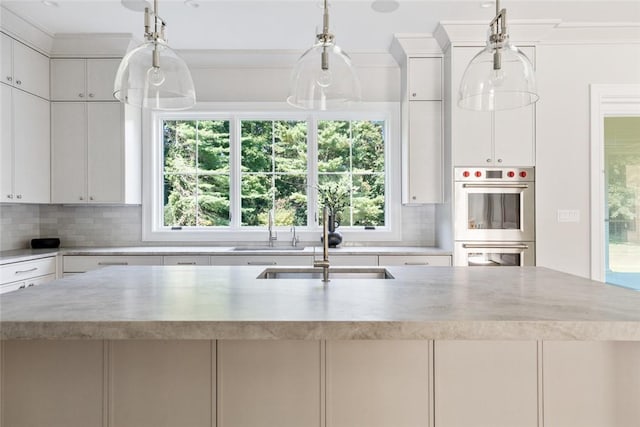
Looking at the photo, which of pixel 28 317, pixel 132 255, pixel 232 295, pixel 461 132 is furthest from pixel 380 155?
pixel 28 317

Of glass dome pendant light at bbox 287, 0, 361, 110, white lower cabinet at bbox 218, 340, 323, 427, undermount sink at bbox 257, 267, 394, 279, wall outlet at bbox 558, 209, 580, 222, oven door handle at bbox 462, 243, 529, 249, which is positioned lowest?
white lower cabinet at bbox 218, 340, 323, 427

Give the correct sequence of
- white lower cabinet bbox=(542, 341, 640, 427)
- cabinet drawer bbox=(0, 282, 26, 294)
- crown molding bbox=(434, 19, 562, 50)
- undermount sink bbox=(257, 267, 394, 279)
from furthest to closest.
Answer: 1. crown molding bbox=(434, 19, 562, 50)
2. cabinet drawer bbox=(0, 282, 26, 294)
3. undermount sink bbox=(257, 267, 394, 279)
4. white lower cabinet bbox=(542, 341, 640, 427)

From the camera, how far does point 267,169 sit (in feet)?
13.8

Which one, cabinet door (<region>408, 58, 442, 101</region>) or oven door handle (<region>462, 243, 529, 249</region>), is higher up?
cabinet door (<region>408, 58, 442, 101</region>)

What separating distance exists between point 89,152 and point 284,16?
2173mm

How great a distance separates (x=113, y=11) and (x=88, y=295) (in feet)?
8.56

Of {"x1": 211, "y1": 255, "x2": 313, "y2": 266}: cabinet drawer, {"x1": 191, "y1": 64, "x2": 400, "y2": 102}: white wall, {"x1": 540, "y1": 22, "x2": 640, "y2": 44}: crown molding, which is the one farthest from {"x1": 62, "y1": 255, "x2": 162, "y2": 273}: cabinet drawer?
{"x1": 540, "y1": 22, "x2": 640, "y2": 44}: crown molding

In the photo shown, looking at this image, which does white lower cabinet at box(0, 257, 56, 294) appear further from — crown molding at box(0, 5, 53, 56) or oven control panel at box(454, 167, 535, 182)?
oven control panel at box(454, 167, 535, 182)

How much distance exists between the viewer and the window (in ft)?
13.7

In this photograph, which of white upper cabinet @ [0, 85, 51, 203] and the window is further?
the window

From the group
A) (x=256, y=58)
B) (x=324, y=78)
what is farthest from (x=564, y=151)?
(x=256, y=58)

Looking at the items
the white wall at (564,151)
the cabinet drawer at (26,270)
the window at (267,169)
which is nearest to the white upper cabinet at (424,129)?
the window at (267,169)

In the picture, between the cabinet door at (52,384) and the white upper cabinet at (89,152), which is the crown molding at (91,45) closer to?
the white upper cabinet at (89,152)

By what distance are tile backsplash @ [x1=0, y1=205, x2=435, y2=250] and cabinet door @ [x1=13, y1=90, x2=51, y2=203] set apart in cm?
40
